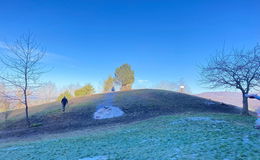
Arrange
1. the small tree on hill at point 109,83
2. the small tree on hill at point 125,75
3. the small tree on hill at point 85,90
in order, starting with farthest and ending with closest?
the small tree on hill at point 109,83
the small tree on hill at point 125,75
the small tree on hill at point 85,90

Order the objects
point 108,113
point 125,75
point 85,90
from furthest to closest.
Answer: point 125,75
point 85,90
point 108,113

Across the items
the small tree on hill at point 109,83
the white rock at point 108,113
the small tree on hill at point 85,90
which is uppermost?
the small tree on hill at point 109,83

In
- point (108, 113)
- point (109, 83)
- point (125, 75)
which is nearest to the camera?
point (108, 113)

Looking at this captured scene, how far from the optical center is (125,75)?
34.5 meters

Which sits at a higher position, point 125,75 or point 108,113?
point 125,75

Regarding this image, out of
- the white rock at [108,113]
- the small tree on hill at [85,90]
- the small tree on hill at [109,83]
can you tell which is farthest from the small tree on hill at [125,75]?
the white rock at [108,113]

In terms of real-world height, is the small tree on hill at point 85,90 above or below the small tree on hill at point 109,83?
below

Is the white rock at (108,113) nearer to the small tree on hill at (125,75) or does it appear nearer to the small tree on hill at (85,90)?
the small tree on hill at (85,90)

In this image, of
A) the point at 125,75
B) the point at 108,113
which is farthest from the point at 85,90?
the point at 108,113

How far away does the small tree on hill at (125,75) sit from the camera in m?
34.5

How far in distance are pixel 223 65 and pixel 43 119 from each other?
15.9m

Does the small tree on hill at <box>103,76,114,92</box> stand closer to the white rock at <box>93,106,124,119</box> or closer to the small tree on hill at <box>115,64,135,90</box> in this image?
the small tree on hill at <box>115,64,135,90</box>

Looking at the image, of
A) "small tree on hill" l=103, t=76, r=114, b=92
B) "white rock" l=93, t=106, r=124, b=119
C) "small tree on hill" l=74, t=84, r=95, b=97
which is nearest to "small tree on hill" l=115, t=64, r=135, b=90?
"small tree on hill" l=103, t=76, r=114, b=92

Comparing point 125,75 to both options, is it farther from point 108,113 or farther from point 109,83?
point 108,113
